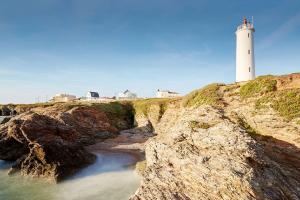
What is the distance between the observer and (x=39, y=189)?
24391 mm

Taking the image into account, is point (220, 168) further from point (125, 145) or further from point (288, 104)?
point (125, 145)

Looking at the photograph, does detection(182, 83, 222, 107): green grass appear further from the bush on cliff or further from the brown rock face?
the bush on cliff

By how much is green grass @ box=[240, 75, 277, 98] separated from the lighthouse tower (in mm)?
30057

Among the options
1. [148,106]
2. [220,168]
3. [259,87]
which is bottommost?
[220,168]

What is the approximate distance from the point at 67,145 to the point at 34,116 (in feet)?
20.9

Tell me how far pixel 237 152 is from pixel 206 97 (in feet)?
46.7

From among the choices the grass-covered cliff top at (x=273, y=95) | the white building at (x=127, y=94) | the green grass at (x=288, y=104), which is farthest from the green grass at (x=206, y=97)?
the white building at (x=127, y=94)

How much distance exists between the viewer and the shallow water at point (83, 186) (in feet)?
73.5

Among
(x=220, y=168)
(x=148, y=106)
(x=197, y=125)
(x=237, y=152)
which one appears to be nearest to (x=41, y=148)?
(x=197, y=125)

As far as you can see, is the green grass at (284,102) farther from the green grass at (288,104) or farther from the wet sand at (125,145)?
the wet sand at (125,145)

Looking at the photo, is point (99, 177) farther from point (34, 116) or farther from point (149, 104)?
point (149, 104)

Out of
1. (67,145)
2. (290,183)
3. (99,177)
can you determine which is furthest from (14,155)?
(290,183)

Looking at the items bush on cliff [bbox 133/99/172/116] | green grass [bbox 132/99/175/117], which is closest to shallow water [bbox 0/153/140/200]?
green grass [bbox 132/99/175/117]

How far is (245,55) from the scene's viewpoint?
5669 centimetres
